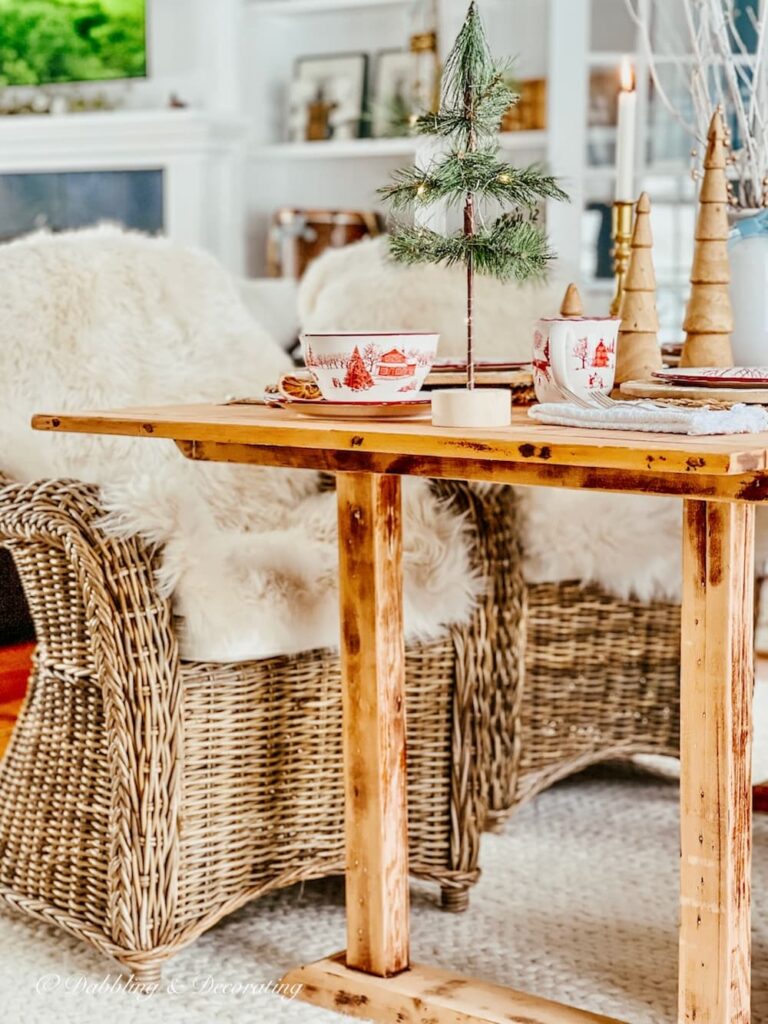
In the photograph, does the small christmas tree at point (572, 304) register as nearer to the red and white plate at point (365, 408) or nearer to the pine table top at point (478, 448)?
the pine table top at point (478, 448)

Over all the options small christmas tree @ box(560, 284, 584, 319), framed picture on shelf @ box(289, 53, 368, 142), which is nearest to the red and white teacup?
small christmas tree @ box(560, 284, 584, 319)

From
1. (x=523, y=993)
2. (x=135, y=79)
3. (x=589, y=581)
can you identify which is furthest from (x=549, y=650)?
(x=135, y=79)

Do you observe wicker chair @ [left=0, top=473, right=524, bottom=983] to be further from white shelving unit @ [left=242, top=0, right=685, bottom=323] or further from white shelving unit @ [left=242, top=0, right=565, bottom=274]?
white shelving unit @ [left=242, top=0, right=565, bottom=274]

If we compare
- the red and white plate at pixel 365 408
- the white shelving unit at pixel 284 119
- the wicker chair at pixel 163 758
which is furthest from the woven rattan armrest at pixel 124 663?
the white shelving unit at pixel 284 119

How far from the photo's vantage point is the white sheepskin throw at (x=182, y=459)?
1.73 metres

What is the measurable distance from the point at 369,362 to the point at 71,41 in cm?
426

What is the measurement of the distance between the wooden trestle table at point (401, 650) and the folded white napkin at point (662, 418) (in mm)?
15

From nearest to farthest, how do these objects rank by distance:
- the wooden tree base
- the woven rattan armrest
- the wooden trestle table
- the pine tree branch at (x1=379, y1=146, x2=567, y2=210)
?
the wooden trestle table, the pine tree branch at (x1=379, y1=146, x2=567, y2=210), the wooden tree base, the woven rattan armrest

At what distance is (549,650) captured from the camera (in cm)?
226

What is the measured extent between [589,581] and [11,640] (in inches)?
37.6

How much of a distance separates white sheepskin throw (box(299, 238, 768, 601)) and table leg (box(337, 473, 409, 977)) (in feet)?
1.57

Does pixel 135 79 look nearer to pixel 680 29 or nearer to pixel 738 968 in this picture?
pixel 680 29

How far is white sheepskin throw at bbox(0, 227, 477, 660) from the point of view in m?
1.73

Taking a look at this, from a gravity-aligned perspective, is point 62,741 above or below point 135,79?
below
